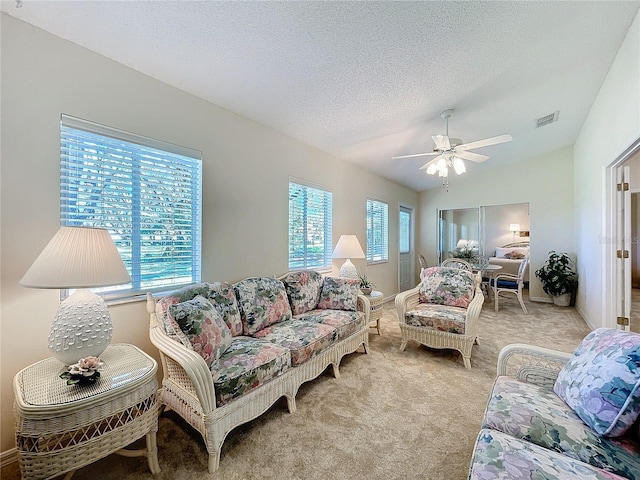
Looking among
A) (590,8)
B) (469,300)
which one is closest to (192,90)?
(590,8)

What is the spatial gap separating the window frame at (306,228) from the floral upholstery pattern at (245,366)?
150 centimetres

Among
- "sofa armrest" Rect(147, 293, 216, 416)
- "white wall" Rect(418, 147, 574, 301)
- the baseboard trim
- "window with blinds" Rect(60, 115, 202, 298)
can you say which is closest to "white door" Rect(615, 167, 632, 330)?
"white wall" Rect(418, 147, 574, 301)

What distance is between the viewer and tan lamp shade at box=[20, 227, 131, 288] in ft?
4.47

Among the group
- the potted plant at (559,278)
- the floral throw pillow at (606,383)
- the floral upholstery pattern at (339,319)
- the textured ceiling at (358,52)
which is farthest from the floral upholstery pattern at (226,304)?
the potted plant at (559,278)

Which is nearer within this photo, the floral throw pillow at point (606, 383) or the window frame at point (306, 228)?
the floral throw pillow at point (606, 383)

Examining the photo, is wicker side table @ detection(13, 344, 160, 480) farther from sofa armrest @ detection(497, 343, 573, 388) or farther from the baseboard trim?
sofa armrest @ detection(497, 343, 573, 388)

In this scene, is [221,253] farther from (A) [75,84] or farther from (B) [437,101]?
(B) [437,101]

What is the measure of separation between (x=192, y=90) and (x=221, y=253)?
1438mm

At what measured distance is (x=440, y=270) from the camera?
3.56 m

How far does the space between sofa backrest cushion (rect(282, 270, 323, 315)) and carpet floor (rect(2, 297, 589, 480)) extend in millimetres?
681

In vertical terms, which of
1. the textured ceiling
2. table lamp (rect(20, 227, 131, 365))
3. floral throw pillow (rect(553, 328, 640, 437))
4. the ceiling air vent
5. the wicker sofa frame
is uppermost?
the ceiling air vent

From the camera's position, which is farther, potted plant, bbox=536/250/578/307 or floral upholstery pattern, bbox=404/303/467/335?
potted plant, bbox=536/250/578/307

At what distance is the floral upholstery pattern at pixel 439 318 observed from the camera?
286 cm

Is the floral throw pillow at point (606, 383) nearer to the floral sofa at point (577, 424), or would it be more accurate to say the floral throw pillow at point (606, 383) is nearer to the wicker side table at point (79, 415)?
the floral sofa at point (577, 424)
